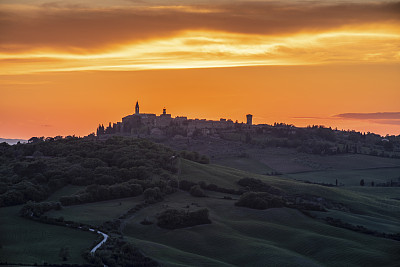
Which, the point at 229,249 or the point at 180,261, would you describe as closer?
the point at 180,261

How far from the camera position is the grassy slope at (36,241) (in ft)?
222

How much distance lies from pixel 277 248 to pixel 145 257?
64.4ft

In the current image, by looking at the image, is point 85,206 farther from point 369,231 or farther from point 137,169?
point 369,231

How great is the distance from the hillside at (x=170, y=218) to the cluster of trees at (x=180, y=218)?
16cm

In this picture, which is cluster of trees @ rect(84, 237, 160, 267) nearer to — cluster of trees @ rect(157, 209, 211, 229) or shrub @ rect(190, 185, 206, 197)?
cluster of trees @ rect(157, 209, 211, 229)

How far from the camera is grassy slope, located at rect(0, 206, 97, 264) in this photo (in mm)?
67537

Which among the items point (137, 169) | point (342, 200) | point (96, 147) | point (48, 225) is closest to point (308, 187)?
point (342, 200)

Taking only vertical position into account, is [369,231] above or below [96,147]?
below

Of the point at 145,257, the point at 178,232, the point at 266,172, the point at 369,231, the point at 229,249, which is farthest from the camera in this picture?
the point at 266,172

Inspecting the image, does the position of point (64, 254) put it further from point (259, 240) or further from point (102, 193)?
Answer: point (102, 193)

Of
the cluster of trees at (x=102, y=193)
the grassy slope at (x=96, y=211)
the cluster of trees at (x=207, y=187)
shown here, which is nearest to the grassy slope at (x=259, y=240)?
the grassy slope at (x=96, y=211)

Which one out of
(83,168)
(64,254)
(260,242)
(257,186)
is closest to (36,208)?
(64,254)

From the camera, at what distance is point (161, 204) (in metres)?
102

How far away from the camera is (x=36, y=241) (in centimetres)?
7719
